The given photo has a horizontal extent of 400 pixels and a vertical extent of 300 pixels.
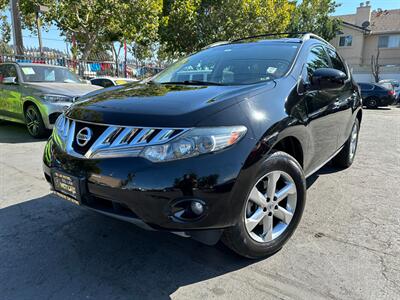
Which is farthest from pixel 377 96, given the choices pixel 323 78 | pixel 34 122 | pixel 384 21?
pixel 384 21

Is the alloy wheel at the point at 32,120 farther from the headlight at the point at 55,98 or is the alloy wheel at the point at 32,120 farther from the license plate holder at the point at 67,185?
the license plate holder at the point at 67,185

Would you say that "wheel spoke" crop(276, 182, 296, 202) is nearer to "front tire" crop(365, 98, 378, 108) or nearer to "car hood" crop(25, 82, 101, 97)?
"car hood" crop(25, 82, 101, 97)

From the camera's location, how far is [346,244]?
280cm

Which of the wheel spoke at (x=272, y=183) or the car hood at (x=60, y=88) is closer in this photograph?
the wheel spoke at (x=272, y=183)

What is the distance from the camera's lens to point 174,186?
2.02m

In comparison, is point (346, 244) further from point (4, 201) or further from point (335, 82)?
point (4, 201)

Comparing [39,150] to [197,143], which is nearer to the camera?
[197,143]

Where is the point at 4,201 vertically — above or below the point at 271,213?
below

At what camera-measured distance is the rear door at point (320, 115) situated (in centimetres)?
303

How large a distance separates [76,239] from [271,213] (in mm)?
1556

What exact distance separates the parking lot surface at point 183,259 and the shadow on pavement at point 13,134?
3.04m

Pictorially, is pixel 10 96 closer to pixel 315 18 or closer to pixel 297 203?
pixel 297 203

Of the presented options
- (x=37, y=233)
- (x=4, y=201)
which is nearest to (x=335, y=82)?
(x=37, y=233)

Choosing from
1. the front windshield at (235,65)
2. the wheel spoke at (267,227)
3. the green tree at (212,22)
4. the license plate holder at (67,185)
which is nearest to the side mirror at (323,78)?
the front windshield at (235,65)
